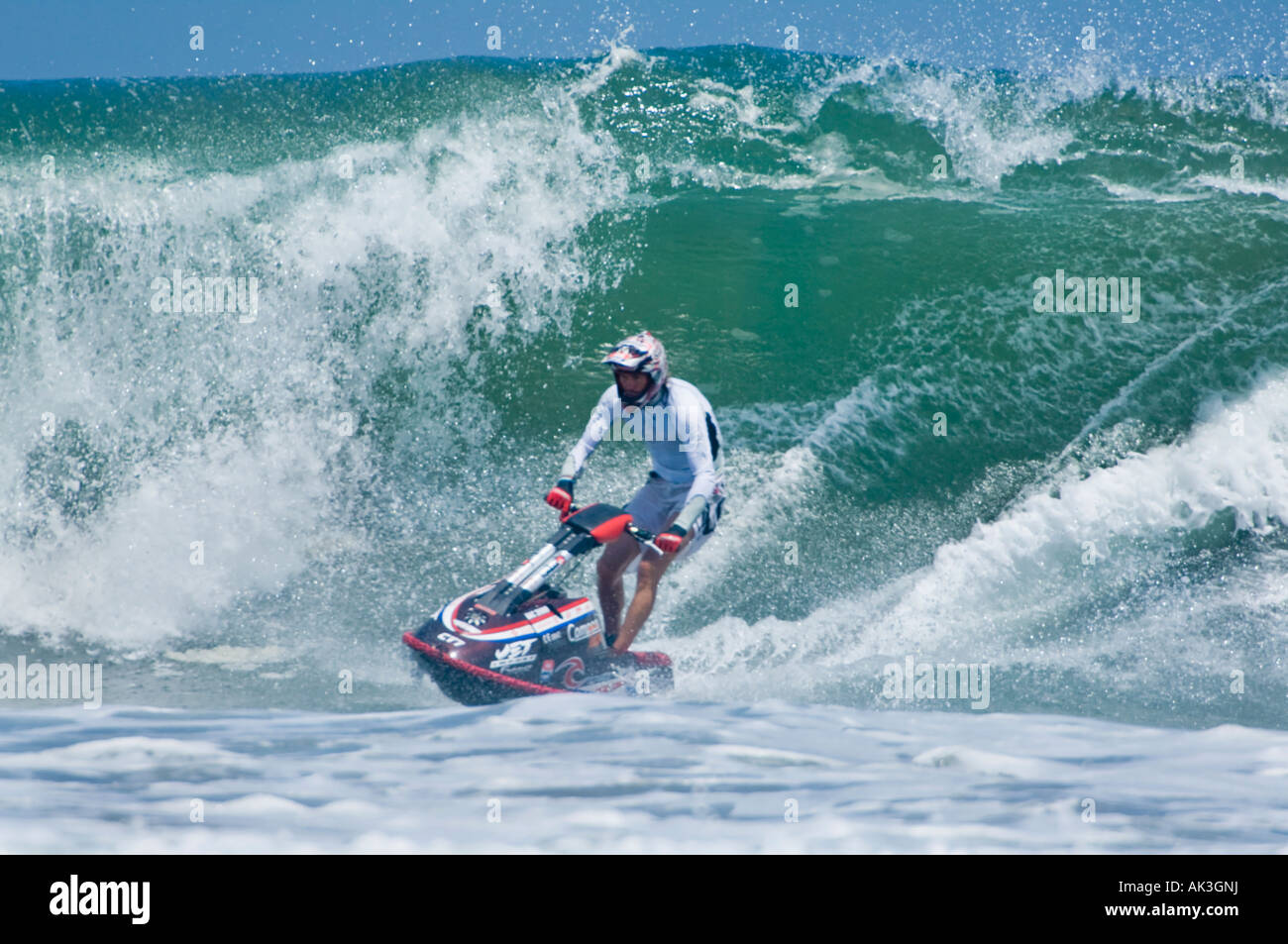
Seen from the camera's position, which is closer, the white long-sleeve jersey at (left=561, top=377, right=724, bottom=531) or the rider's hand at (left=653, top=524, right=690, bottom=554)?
the rider's hand at (left=653, top=524, right=690, bottom=554)

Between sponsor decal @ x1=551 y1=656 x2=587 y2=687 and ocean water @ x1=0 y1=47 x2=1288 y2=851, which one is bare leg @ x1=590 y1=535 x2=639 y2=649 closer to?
sponsor decal @ x1=551 y1=656 x2=587 y2=687

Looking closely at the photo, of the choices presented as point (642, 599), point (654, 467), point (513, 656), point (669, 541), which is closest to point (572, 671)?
point (513, 656)

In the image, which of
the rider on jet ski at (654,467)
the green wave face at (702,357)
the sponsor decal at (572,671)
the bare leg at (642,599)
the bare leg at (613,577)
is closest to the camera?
the sponsor decal at (572,671)

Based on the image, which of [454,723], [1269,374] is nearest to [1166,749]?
[454,723]

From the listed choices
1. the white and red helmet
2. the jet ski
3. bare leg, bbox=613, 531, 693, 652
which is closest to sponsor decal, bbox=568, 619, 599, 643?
the jet ski

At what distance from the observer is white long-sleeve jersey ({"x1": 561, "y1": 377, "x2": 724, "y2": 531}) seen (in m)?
5.92

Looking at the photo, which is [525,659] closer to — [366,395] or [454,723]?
[454,723]

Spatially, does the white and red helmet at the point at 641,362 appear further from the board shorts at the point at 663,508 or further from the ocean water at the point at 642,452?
the ocean water at the point at 642,452

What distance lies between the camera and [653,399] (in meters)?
5.86

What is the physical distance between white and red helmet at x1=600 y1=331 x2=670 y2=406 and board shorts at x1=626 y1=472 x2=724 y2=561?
591 mm

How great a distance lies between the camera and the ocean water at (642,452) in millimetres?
4535

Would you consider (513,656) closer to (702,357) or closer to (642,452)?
(642,452)

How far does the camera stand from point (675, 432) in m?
5.97

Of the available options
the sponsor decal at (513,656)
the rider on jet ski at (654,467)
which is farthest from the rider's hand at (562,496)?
the sponsor decal at (513,656)
